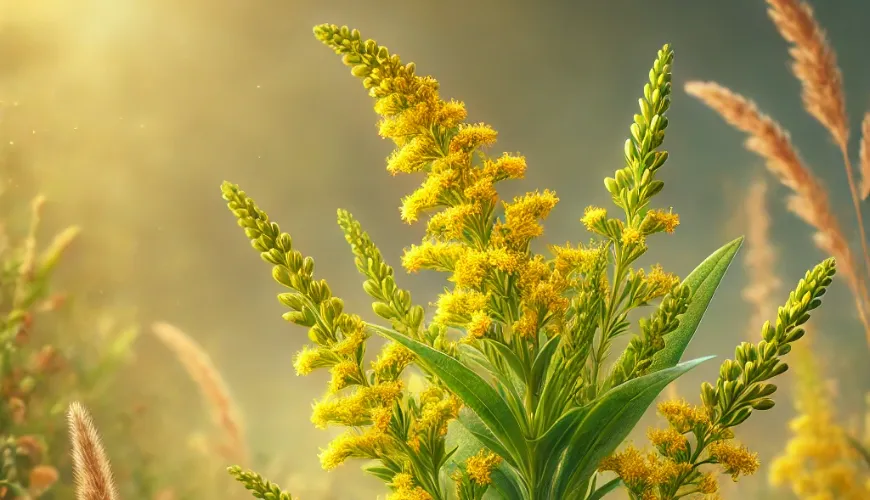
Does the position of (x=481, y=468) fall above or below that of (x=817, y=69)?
below

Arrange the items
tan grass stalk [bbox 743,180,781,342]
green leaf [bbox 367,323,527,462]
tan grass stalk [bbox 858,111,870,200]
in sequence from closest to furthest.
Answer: green leaf [bbox 367,323,527,462]
tan grass stalk [bbox 858,111,870,200]
tan grass stalk [bbox 743,180,781,342]

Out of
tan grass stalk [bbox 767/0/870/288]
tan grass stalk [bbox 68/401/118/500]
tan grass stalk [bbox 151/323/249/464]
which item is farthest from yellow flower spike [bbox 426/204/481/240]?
tan grass stalk [bbox 767/0/870/288]

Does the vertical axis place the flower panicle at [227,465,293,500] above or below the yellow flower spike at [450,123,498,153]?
below

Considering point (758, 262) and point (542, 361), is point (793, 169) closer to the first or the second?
point (758, 262)

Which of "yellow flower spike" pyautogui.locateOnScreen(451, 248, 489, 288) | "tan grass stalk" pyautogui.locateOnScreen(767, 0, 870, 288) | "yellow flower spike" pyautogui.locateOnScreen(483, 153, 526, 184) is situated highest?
"tan grass stalk" pyautogui.locateOnScreen(767, 0, 870, 288)

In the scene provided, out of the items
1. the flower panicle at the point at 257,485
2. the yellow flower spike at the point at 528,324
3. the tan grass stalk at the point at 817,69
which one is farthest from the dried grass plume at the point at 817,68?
the flower panicle at the point at 257,485

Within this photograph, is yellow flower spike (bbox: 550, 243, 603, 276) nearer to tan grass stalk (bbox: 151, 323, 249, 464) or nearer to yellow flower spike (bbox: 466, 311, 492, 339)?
yellow flower spike (bbox: 466, 311, 492, 339)

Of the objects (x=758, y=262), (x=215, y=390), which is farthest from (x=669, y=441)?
(x=758, y=262)
